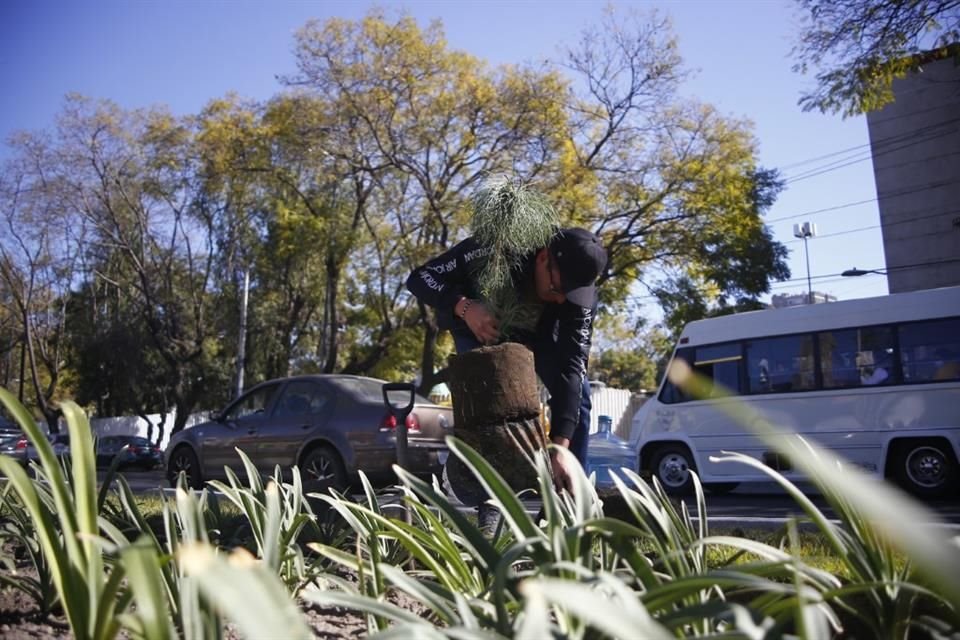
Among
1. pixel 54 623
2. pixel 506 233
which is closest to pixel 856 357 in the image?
pixel 506 233

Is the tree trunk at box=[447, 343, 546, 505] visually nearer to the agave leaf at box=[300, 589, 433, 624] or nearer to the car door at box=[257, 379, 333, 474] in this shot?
the agave leaf at box=[300, 589, 433, 624]

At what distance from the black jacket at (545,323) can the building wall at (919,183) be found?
28.7m

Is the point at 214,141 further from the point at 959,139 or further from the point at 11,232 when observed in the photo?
the point at 959,139

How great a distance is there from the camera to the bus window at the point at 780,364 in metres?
11.4

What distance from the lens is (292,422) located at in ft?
32.3

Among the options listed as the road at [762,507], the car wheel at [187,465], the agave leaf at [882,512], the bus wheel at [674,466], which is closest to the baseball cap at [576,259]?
the agave leaf at [882,512]

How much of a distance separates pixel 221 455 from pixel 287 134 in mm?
12809

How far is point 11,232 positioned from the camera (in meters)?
29.4

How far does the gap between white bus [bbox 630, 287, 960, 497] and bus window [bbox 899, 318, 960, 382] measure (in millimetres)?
13

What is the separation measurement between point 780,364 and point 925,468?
2.31 m

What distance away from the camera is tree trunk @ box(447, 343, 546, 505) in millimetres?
3031

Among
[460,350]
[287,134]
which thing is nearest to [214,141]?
[287,134]

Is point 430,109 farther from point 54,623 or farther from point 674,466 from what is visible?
point 54,623

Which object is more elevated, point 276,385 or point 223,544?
point 276,385
